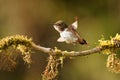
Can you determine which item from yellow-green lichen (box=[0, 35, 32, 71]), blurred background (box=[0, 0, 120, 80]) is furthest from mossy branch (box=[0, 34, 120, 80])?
blurred background (box=[0, 0, 120, 80])

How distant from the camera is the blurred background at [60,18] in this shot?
761cm

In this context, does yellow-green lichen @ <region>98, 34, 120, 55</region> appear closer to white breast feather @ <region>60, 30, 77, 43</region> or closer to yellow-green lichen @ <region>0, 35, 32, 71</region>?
white breast feather @ <region>60, 30, 77, 43</region>

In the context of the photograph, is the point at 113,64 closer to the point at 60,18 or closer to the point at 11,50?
the point at 11,50

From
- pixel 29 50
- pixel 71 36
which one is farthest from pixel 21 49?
pixel 71 36

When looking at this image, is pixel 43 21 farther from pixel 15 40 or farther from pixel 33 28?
pixel 15 40

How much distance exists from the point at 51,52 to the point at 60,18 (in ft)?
17.0

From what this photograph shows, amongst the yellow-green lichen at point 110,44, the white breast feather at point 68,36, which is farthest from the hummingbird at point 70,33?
the yellow-green lichen at point 110,44

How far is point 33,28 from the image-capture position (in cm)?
852

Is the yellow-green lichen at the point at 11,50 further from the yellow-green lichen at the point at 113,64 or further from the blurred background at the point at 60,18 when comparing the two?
the blurred background at the point at 60,18

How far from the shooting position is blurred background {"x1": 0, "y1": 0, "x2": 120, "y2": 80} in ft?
25.0

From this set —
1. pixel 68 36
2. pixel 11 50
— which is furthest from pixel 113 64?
pixel 11 50

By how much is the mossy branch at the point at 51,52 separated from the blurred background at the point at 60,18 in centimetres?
433

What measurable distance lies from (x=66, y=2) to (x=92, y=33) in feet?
2.64

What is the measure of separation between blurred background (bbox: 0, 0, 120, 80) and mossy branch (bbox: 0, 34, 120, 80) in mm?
4328
